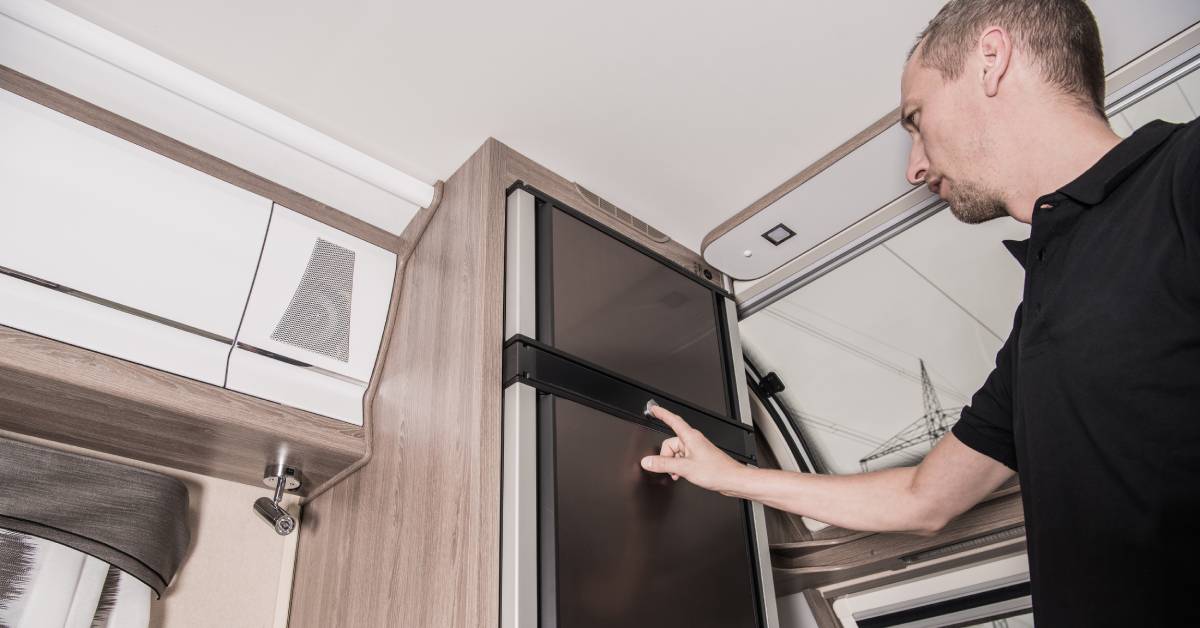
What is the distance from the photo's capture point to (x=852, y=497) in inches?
69.6

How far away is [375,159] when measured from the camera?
2357mm

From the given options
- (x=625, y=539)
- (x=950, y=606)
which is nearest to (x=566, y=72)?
(x=625, y=539)

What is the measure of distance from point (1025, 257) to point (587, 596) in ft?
3.78

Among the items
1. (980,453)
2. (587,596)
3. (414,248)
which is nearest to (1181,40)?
(980,453)

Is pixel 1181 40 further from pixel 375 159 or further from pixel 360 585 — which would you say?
pixel 360 585

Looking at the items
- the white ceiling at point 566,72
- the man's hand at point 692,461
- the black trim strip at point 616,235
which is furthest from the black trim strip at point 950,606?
the white ceiling at point 566,72

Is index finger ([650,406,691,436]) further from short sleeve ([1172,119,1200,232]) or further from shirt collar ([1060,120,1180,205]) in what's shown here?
short sleeve ([1172,119,1200,232])

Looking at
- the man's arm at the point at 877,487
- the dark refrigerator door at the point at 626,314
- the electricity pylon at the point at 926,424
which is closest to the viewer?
the man's arm at the point at 877,487

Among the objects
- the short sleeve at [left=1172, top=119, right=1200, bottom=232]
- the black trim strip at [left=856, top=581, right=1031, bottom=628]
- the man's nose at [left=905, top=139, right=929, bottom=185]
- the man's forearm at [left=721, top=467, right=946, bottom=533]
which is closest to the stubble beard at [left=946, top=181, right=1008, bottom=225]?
the man's nose at [left=905, top=139, right=929, bottom=185]

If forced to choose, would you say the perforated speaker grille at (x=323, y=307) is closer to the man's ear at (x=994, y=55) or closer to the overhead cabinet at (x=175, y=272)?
the overhead cabinet at (x=175, y=272)

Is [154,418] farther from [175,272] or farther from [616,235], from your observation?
[616,235]

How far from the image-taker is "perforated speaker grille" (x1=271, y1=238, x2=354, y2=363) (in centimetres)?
216

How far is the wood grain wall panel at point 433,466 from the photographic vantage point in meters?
1.75

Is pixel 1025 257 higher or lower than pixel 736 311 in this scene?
lower
